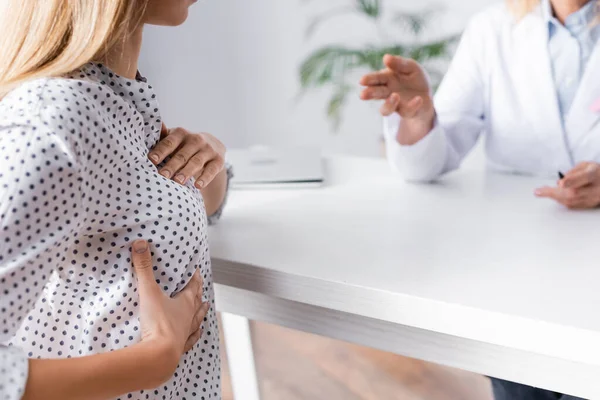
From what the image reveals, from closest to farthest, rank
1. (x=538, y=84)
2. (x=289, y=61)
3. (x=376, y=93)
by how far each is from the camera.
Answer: (x=376, y=93)
(x=538, y=84)
(x=289, y=61)

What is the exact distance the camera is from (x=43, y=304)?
2.41 ft

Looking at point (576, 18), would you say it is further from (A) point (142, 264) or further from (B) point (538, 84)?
(A) point (142, 264)

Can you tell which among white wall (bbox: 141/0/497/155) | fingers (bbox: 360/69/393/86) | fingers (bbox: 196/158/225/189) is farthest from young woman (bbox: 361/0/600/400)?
white wall (bbox: 141/0/497/155)

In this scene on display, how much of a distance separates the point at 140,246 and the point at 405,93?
69 centimetres

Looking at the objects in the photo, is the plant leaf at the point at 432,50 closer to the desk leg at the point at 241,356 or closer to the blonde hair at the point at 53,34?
the desk leg at the point at 241,356

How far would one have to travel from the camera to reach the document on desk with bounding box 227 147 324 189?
1.25 m

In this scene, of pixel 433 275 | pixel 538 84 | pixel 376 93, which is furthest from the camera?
pixel 538 84

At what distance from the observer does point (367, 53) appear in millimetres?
2799

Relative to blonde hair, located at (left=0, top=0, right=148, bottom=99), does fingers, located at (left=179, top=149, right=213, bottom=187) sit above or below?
below

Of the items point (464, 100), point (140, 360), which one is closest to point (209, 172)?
point (140, 360)

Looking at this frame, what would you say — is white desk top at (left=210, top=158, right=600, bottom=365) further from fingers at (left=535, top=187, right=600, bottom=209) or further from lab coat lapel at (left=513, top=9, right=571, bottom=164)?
lab coat lapel at (left=513, top=9, right=571, bottom=164)

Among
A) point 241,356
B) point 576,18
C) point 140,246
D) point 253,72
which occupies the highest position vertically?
point 576,18

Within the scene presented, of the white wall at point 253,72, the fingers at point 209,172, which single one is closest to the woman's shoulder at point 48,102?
the fingers at point 209,172

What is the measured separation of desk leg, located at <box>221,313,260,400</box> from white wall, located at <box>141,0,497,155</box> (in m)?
1.89
